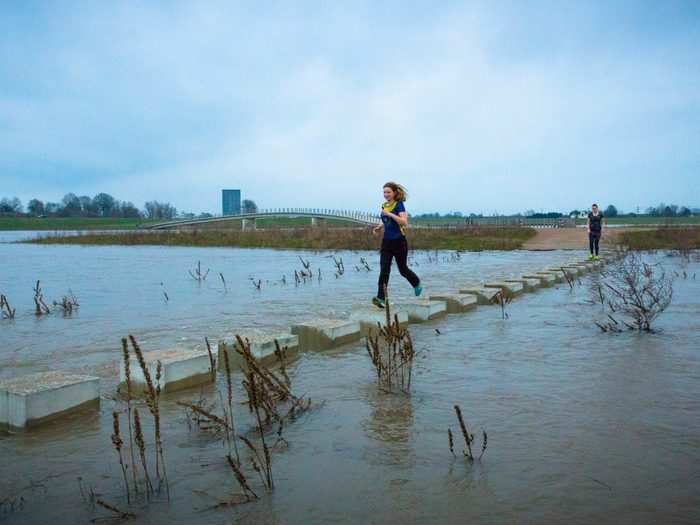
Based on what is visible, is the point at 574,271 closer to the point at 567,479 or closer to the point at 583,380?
the point at 583,380

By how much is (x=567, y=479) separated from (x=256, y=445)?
1.76 m

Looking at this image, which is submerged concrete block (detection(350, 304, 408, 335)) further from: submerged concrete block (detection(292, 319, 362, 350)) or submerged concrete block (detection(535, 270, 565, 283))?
submerged concrete block (detection(535, 270, 565, 283))

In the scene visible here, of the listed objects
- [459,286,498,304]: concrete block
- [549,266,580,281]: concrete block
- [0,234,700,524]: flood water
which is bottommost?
[0,234,700,524]: flood water

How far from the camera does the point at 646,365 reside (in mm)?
5914

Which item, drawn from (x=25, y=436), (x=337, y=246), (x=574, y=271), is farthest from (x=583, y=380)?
(x=337, y=246)

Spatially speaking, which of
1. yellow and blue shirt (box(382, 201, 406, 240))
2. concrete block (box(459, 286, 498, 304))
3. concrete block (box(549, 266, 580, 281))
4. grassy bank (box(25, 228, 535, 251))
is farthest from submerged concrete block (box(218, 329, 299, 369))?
grassy bank (box(25, 228, 535, 251))

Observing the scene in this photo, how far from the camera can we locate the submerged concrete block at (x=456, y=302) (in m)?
9.67

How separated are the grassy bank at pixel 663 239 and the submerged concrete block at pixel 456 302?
68.3 ft

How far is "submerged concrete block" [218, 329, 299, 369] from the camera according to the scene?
6109mm

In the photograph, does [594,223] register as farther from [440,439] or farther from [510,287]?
[440,439]

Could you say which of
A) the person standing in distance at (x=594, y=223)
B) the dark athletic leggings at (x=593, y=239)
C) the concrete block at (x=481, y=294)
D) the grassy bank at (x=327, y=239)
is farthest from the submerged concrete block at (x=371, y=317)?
the grassy bank at (x=327, y=239)

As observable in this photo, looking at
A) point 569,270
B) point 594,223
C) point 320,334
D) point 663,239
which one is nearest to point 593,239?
point 594,223

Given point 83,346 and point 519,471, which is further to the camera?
point 83,346

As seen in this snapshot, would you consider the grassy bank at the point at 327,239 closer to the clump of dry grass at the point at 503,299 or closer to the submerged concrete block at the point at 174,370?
the clump of dry grass at the point at 503,299
